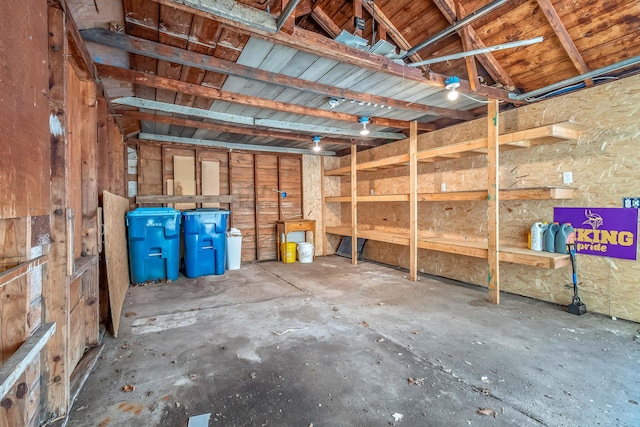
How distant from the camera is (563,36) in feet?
8.91

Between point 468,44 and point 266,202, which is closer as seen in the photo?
point 468,44

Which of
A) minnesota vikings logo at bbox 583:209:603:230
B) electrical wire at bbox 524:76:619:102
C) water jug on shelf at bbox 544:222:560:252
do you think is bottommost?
water jug on shelf at bbox 544:222:560:252

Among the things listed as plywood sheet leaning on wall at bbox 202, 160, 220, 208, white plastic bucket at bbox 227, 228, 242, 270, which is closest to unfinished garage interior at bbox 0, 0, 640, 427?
white plastic bucket at bbox 227, 228, 242, 270

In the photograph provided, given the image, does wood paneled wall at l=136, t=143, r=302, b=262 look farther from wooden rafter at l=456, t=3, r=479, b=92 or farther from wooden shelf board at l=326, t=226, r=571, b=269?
wooden rafter at l=456, t=3, r=479, b=92

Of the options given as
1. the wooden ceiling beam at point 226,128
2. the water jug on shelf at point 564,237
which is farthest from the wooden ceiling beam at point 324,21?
the water jug on shelf at point 564,237

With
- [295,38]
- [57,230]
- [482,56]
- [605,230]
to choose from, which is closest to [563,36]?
[482,56]

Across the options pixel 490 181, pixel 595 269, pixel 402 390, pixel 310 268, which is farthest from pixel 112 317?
pixel 595 269

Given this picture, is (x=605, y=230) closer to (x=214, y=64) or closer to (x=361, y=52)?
(x=361, y=52)

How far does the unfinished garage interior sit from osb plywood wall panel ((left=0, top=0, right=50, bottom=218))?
0.05 ft

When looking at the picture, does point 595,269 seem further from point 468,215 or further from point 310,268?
point 310,268

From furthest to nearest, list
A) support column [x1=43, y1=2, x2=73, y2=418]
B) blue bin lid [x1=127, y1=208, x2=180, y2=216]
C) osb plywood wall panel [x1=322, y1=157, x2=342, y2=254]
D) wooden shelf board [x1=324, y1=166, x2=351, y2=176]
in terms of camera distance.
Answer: osb plywood wall panel [x1=322, y1=157, x2=342, y2=254], wooden shelf board [x1=324, y1=166, x2=351, y2=176], blue bin lid [x1=127, y1=208, x2=180, y2=216], support column [x1=43, y1=2, x2=73, y2=418]

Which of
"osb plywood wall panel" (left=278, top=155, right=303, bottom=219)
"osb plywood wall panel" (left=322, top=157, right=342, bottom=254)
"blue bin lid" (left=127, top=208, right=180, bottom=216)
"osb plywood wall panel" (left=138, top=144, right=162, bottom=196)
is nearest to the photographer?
"blue bin lid" (left=127, top=208, right=180, bottom=216)

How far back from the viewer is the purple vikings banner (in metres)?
2.84

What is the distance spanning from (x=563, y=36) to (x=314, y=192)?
4.76m
